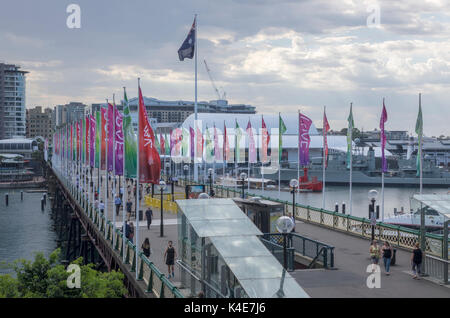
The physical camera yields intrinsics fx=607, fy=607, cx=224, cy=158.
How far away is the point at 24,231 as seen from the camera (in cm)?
6988

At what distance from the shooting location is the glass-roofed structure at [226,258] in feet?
43.5

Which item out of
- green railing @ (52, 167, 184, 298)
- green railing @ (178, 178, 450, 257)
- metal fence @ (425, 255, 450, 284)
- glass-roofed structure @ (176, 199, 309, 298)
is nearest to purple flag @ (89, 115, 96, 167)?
green railing @ (52, 167, 184, 298)

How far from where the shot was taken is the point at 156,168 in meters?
25.0

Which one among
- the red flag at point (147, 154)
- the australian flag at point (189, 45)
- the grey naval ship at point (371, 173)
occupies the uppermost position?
the australian flag at point (189, 45)

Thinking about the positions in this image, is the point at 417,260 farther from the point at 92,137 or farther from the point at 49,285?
the point at 92,137

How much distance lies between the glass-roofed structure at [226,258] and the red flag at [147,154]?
169 inches

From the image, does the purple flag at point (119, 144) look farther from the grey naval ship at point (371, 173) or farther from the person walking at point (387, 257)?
the grey naval ship at point (371, 173)

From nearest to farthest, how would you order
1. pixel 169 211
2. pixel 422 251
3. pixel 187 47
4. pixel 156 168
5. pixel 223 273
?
pixel 223 273 < pixel 422 251 < pixel 156 168 < pixel 169 211 < pixel 187 47

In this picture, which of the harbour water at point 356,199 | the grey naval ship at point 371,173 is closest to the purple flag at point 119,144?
the harbour water at point 356,199

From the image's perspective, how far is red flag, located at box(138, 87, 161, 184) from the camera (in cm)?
2473

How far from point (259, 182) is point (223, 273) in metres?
113
